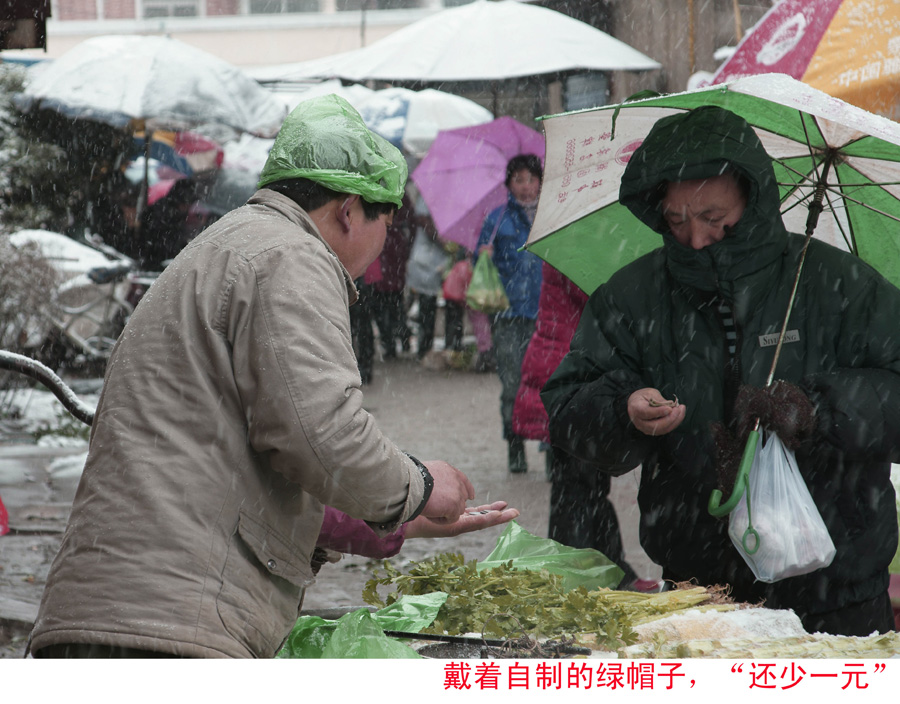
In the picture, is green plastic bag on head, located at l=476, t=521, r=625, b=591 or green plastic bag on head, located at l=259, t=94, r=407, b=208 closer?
green plastic bag on head, located at l=259, t=94, r=407, b=208

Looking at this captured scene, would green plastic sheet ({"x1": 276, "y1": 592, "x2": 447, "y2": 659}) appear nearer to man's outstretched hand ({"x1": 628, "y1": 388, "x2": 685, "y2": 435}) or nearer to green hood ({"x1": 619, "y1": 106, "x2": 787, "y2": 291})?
man's outstretched hand ({"x1": 628, "y1": 388, "x2": 685, "y2": 435})

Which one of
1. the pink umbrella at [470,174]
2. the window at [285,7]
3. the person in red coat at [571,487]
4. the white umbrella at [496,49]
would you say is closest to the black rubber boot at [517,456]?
the person in red coat at [571,487]

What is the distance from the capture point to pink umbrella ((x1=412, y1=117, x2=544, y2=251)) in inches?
436

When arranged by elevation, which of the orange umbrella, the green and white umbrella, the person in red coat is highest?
the orange umbrella

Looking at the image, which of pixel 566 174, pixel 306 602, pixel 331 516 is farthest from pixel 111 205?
pixel 331 516

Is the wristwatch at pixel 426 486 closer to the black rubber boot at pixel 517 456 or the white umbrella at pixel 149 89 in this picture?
the black rubber boot at pixel 517 456

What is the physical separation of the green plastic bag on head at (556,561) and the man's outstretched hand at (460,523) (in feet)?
1.74

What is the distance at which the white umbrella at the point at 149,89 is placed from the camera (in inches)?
391

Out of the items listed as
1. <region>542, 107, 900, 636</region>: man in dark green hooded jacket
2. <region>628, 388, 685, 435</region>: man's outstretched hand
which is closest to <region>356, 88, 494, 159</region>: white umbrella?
<region>542, 107, 900, 636</region>: man in dark green hooded jacket

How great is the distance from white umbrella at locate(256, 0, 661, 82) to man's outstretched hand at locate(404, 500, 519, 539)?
8373 millimetres

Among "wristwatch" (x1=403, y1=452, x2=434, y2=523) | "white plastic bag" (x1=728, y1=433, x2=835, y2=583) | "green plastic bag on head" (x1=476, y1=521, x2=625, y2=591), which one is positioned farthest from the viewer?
"green plastic bag on head" (x1=476, y1=521, x2=625, y2=591)

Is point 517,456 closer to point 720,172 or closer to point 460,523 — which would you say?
point 720,172

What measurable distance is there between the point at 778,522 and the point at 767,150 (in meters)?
1.34
